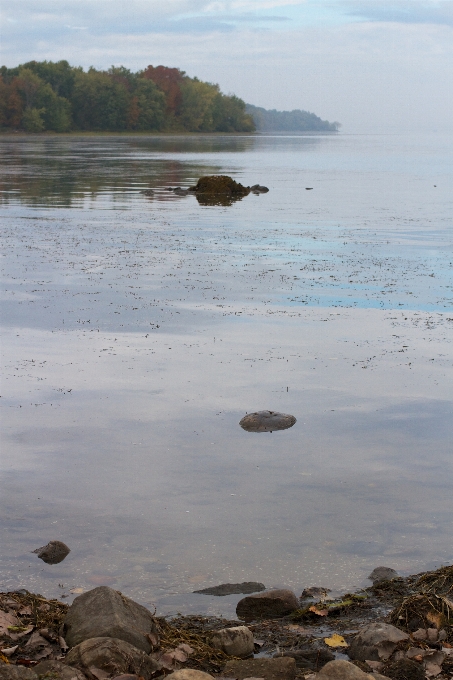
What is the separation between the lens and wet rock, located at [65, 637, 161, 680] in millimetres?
4598

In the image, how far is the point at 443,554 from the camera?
6.71m

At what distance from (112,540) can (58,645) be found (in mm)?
1869

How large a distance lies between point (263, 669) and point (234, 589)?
4.79ft

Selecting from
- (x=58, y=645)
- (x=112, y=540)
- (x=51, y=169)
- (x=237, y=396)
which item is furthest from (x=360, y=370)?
(x=51, y=169)

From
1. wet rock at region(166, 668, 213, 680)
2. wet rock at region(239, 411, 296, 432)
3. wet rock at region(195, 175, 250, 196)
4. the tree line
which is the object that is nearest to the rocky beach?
wet rock at region(166, 668, 213, 680)

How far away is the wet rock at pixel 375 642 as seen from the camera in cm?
504

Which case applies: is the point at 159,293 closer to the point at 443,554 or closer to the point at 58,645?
the point at 443,554

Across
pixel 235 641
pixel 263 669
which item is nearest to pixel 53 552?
pixel 235 641

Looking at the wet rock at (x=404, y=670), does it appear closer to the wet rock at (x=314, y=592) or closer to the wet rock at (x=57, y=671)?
the wet rock at (x=314, y=592)

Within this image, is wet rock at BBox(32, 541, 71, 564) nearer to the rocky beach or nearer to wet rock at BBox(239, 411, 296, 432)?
the rocky beach

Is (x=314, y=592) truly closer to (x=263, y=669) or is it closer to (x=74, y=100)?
(x=263, y=669)

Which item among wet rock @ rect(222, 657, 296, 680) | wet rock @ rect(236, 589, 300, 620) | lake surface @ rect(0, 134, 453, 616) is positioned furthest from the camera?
lake surface @ rect(0, 134, 453, 616)

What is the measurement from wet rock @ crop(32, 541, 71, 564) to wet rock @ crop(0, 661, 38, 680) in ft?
7.19

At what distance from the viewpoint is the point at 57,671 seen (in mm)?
4480
